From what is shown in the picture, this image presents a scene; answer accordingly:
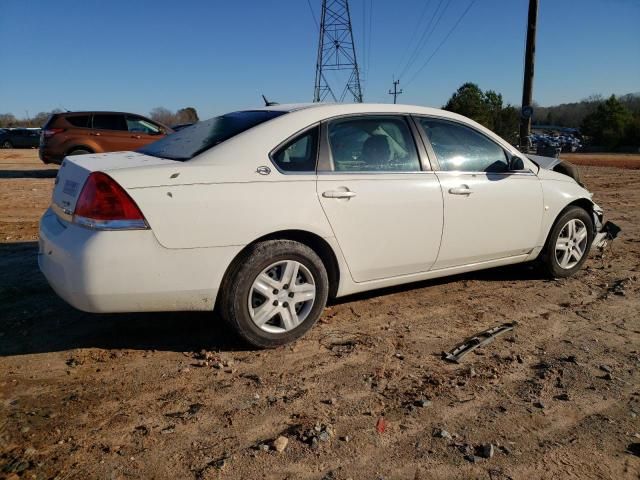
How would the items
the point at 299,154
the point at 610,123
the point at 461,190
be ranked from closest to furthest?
1. the point at 299,154
2. the point at 461,190
3. the point at 610,123

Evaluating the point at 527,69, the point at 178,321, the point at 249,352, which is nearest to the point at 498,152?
the point at 249,352

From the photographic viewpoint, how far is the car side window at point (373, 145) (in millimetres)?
3645

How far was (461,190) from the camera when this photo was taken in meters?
4.05

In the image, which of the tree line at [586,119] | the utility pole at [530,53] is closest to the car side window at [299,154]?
the utility pole at [530,53]

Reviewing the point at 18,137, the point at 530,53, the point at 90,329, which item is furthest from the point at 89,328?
the point at 18,137

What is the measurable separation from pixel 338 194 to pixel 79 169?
1624 millimetres

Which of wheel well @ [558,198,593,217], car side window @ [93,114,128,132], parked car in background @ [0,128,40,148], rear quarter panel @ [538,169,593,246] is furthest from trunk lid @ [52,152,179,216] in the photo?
parked car in background @ [0,128,40,148]

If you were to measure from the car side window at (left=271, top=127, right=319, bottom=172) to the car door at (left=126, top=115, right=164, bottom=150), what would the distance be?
10783 mm

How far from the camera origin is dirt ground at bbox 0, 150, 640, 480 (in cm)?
230

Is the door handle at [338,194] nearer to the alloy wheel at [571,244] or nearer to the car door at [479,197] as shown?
the car door at [479,197]

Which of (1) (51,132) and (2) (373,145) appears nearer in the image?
(2) (373,145)

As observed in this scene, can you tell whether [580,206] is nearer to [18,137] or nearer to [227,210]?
[227,210]

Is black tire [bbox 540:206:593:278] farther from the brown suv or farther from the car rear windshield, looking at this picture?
the brown suv

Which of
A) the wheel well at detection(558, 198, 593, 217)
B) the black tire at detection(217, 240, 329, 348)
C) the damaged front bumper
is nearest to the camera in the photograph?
the black tire at detection(217, 240, 329, 348)
